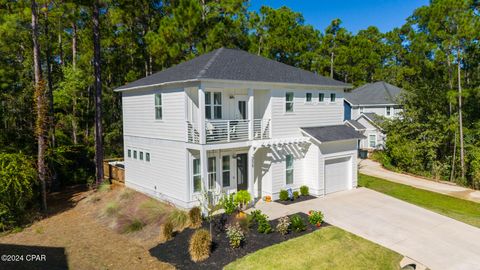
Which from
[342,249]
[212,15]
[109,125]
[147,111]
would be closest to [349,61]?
[212,15]

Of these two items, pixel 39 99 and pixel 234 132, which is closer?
pixel 234 132

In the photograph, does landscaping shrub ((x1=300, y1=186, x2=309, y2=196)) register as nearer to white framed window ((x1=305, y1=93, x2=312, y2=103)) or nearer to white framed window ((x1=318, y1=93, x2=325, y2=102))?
white framed window ((x1=305, y1=93, x2=312, y2=103))

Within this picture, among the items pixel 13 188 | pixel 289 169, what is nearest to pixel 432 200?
pixel 289 169

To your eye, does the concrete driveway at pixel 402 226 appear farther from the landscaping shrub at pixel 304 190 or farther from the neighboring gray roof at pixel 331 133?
the neighboring gray roof at pixel 331 133

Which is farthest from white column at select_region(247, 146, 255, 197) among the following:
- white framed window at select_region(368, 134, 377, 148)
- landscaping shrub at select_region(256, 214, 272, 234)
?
white framed window at select_region(368, 134, 377, 148)

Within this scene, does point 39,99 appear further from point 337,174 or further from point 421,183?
point 421,183

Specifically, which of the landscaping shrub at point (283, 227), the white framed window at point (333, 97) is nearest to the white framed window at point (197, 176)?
the landscaping shrub at point (283, 227)

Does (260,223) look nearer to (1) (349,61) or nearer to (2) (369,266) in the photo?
(2) (369,266)
